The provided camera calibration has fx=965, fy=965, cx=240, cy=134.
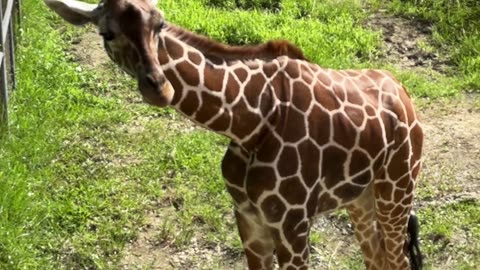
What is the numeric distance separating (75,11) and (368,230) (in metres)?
1.66

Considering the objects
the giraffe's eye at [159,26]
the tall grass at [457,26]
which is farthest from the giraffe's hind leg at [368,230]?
the tall grass at [457,26]

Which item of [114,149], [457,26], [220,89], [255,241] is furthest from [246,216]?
[457,26]

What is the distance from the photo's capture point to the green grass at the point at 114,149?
5.17 meters

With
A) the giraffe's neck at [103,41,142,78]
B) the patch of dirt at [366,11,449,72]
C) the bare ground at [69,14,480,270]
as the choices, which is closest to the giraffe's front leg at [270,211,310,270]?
the giraffe's neck at [103,41,142,78]

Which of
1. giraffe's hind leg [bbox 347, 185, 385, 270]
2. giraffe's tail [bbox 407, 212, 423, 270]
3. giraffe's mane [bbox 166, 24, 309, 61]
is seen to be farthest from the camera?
giraffe's tail [bbox 407, 212, 423, 270]

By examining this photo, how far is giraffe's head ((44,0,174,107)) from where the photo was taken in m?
3.22

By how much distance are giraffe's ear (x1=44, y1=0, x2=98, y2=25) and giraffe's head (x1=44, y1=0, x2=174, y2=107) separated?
41mm

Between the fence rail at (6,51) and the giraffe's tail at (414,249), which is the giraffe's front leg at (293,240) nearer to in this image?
the giraffe's tail at (414,249)

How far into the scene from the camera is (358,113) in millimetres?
3775

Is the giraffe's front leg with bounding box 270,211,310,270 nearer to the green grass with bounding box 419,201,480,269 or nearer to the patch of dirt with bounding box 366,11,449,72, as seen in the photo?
the green grass with bounding box 419,201,480,269

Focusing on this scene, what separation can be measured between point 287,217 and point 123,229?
1.87m

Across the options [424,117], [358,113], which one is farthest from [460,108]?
[358,113]

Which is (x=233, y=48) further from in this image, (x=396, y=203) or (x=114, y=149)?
(x=114, y=149)

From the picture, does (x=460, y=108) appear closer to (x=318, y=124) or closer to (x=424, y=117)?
(x=424, y=117)
